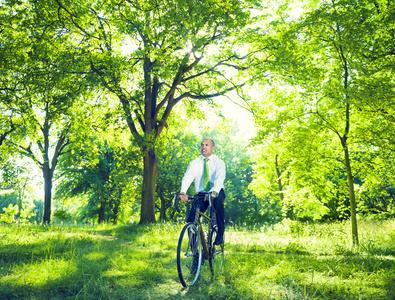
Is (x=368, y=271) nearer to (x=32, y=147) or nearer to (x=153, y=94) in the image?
(x=153, y=94)

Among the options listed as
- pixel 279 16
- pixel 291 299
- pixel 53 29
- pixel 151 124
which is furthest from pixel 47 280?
pixel 279 16

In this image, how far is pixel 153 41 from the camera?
1193 cm

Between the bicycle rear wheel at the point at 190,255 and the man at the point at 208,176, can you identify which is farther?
the man at the point at 208,176

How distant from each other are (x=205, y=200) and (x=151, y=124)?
10.1 metres

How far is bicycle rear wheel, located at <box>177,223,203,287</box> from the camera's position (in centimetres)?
444

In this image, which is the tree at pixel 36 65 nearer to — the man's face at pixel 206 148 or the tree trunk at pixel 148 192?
the tree trunk at pixel 148 192

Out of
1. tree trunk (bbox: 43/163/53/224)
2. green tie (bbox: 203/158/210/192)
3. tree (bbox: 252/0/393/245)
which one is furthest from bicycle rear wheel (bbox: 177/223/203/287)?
tree trunk (bbox: 43/163/53/224)

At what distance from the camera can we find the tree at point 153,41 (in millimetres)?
9602

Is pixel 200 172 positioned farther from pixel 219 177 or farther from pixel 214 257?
pixel 214 257

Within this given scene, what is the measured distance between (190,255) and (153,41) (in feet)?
31.7

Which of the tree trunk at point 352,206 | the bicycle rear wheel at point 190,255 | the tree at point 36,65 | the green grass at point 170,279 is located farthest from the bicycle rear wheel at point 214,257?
the tree at point 36,65

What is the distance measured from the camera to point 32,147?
20125 mm

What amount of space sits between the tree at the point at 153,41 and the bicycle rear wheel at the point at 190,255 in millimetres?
6141

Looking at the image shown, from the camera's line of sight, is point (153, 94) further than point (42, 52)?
Yes
